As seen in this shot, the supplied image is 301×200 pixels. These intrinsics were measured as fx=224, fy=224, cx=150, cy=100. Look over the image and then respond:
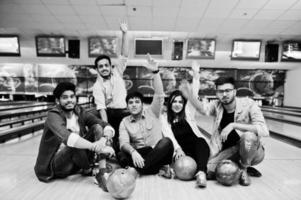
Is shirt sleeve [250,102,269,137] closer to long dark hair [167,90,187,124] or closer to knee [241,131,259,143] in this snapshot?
knee [241,131,259,143]

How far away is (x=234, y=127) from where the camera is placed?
176cm

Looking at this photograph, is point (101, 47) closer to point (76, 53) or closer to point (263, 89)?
point (76, 53)

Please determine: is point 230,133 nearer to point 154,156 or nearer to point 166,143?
point 166,143

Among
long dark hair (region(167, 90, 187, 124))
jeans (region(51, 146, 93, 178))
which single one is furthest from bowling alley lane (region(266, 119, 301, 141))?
jeans (region(51, 146, 93, 178))

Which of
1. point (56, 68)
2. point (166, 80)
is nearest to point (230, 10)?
point (166, 80)

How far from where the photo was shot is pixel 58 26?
5.44 m

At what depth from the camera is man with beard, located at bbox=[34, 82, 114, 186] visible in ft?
5.24

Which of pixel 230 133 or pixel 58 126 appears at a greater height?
pixel 58 126

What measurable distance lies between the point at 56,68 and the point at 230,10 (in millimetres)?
7804

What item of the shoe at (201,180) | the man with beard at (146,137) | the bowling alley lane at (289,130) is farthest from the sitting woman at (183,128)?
the bowling alley lane at (289,130)

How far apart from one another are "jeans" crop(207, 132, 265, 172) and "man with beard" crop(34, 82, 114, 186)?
933 mm

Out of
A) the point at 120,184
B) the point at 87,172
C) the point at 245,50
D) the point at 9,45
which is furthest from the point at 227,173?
the point at 9,45

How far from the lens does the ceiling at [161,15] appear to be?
4.09 meters

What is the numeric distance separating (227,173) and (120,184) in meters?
0.80
